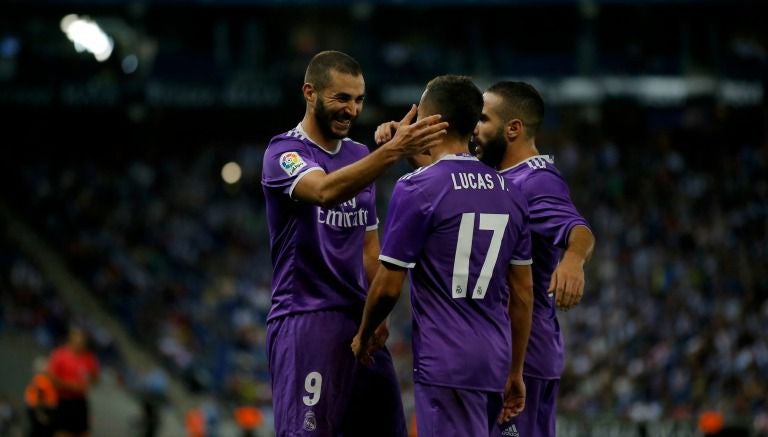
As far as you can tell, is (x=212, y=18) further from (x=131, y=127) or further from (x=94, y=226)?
(x=94, y=226)

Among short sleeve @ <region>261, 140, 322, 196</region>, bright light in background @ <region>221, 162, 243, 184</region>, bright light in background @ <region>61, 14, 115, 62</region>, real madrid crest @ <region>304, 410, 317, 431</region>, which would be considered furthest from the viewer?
bright light in background @ <region>221, 162, 243, 184</region>

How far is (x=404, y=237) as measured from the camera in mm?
5301

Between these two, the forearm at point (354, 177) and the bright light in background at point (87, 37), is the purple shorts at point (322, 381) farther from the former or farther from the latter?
the bright light in background at point (87, 37)

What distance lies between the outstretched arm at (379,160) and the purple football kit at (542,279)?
2.66 feet

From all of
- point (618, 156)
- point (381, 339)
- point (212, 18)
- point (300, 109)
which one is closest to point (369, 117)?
point (300, 109)

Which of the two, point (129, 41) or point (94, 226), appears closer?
point (94, 226)

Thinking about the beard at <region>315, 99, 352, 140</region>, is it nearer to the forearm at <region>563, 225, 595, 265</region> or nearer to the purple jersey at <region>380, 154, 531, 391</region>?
the purple jersey at <region>380, 154, 531, 391</region>

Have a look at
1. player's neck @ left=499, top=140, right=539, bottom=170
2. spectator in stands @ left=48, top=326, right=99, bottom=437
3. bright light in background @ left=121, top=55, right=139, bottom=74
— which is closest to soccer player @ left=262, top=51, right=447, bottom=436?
player's neck @ left=499, top=140, right=539, bottom=170

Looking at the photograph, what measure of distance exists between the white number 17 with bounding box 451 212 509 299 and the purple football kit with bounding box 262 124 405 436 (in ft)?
2.17

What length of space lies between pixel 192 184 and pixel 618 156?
9.97 meters

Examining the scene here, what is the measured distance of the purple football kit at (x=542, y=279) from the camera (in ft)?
19.4

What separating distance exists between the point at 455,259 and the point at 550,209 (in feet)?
2.57

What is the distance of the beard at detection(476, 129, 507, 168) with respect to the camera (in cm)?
618

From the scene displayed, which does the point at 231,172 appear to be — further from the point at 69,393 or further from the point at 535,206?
the point at 535,206
